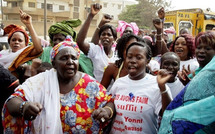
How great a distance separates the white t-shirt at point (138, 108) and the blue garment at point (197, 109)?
3.56 ft

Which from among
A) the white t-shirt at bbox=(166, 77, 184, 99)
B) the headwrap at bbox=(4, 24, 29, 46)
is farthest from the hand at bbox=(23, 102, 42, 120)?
the headwrap at bbox=(4, 24, 29, 46)

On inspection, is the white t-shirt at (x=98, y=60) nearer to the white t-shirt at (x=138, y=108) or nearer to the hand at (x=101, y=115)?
the white t-shirt at (x=138, y=108)

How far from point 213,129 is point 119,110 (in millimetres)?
1355

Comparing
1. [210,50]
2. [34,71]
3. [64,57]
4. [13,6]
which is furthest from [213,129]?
[13,6]

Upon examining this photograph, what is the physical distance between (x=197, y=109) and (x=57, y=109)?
60.3 inches

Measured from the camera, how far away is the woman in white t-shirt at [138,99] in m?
2.03

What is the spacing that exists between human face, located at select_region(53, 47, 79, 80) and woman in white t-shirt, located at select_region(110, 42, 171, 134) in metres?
0.53

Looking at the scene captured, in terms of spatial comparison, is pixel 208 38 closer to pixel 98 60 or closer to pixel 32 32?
pixel 98 60

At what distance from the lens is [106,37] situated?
360 cm

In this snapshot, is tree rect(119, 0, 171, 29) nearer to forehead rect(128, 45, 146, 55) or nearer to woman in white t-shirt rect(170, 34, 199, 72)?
woman in white t-shirt rect(170, 34, 199, 72)

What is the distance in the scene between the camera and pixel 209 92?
2.76 feet

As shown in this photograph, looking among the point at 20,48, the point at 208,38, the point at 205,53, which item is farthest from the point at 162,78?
→ the point at 20,48

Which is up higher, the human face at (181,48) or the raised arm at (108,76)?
the human face at (181,48)

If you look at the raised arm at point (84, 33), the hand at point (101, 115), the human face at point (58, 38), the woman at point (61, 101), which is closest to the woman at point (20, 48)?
the human face at point (58, 38)
